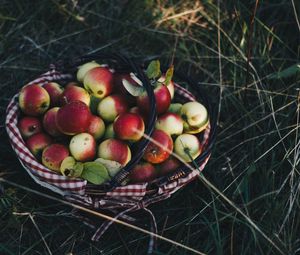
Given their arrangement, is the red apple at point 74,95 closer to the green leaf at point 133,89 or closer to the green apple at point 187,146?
the green leaf at point 133,89

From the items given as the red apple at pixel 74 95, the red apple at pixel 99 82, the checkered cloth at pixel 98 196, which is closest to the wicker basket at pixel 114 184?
the checkered cloth at pixel 98 196

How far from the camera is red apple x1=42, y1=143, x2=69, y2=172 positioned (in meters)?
1.87

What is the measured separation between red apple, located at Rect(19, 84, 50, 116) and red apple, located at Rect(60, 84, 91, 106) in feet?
0.25

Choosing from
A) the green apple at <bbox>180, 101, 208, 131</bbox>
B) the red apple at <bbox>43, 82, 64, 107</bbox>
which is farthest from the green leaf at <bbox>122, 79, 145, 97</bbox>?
the red apple at <bbox>43, 82, 64, 107</bbox>

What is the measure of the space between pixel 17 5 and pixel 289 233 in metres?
1.89

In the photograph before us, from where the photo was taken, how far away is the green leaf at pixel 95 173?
179 cm

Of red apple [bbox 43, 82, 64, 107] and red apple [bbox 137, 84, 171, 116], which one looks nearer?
red apple [bbox 137, 84, 171, 116]

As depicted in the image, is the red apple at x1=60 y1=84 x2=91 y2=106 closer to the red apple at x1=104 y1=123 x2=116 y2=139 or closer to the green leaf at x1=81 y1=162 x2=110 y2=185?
the red apple at x1=104 y1=123 x2=116 y2=139

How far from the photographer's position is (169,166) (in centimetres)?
196

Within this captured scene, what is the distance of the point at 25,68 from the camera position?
8.38 feet

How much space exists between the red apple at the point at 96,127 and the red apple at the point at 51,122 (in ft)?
0.45

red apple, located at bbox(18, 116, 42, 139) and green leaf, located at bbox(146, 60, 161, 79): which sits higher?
green leaf, located at bbox(146, 60, 161, 79)

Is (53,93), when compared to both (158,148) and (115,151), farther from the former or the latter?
(158,148)

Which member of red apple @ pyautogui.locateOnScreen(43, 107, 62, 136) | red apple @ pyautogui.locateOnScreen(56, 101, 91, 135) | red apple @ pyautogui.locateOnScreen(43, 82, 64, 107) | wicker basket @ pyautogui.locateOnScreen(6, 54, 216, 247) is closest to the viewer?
wicker basket @ pyautogui.locateOnScreen(6, 54, 216, 247)
